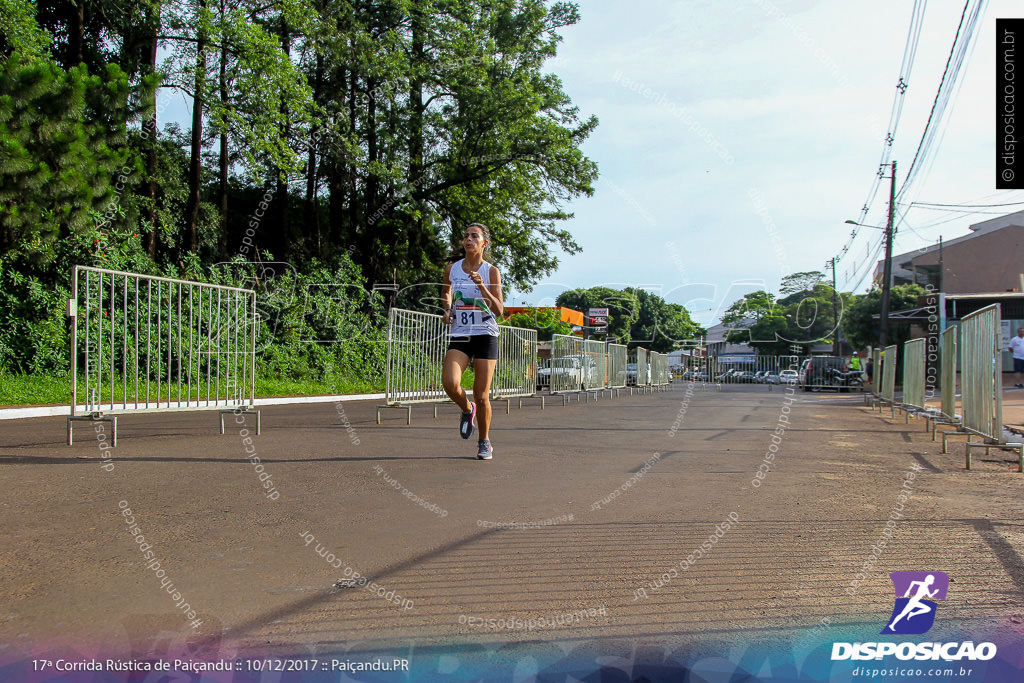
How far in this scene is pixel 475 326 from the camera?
7062 millimetres

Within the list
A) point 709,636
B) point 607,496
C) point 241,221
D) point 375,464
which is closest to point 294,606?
point 709,636

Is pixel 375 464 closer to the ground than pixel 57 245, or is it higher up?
closer to the ground

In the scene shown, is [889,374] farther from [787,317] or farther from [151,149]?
[787,317]

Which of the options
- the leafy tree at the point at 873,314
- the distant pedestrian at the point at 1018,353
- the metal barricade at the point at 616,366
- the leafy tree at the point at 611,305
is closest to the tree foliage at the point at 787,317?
the leafy tree at the point at 611,305

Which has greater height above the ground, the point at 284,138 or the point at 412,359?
the point at 284,138

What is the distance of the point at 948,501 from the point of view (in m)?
5.27

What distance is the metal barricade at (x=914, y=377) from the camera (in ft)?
47.1

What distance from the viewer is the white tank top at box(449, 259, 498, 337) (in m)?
7.02

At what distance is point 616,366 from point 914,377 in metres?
12.7

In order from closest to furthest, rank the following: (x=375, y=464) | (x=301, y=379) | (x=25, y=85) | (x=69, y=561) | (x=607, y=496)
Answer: (x=69, y=561)
(x=607, y=496)
(x=375, y=464)
(x=25, y=85)
(x=301, y=379)

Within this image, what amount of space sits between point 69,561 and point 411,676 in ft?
6.34

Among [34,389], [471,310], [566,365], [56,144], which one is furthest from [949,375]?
[34,389]

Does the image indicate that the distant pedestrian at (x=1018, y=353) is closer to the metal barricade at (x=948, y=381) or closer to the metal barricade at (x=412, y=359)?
the metal barricade at (x=948, y=381)

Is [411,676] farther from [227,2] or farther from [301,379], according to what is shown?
[227,2]
